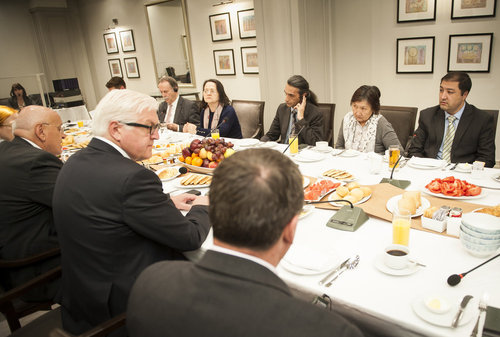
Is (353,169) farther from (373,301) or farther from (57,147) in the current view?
(57,147)

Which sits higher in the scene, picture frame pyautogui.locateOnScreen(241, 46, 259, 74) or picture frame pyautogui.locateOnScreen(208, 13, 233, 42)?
picture frame pyautogui.locateOnScreen(208, 13, 233, 42)

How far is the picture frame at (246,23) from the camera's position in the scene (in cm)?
532

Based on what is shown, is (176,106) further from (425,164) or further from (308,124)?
(425,164)

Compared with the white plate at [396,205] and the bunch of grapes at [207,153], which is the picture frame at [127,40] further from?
the white plate at [396,205]

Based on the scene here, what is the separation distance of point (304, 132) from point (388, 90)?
74.8 inches

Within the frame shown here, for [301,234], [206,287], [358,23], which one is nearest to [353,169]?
[301,234]

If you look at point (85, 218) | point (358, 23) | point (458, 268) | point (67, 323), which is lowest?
point (67, 323)

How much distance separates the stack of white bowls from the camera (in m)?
1.27

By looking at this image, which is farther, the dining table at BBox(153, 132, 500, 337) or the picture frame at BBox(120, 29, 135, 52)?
the picture frame at BBox(120, 29, 135, 52)

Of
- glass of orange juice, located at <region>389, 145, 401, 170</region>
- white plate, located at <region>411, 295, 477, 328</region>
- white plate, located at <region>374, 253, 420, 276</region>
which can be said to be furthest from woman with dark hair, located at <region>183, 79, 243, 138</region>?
white plate, located at <region>411, 295, 477, 328</region>

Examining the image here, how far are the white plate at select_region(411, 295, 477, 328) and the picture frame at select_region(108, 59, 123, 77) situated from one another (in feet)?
26.5

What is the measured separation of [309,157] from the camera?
100 inches

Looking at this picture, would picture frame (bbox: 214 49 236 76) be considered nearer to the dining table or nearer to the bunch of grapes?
the bunch of grapes

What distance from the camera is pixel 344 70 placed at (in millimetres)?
→ 4836
